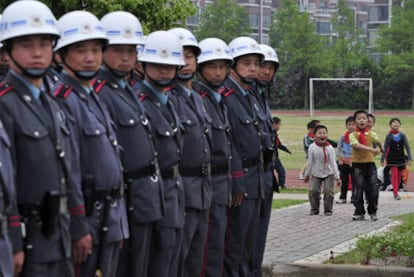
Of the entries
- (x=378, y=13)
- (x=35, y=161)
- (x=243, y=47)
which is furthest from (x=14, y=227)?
(x=378, y=13)

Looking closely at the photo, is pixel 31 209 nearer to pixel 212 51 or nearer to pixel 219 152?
pixel 219 152

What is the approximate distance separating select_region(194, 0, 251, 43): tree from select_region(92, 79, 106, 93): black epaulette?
72257mm

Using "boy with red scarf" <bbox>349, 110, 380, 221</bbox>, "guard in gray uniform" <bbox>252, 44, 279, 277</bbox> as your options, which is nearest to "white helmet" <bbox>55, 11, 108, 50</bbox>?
"guard in gray uniform" <bbox>252, 44, 279, 277</bbox>

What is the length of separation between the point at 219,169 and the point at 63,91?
256 centimetres

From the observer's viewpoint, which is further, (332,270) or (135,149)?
(332,270)

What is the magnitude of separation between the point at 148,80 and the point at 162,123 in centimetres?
37

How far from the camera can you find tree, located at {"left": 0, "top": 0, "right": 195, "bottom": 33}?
60.7 ft

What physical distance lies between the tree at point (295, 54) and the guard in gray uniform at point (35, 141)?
2612 inches

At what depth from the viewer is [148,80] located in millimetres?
7492

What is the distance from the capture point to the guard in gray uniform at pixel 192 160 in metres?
7.85

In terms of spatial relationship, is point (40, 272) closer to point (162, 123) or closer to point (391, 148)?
point (162, 123)

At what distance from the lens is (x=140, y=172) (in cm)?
684

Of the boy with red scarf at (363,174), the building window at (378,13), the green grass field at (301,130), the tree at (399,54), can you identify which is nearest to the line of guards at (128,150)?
the boy with red scarf at (363,174)

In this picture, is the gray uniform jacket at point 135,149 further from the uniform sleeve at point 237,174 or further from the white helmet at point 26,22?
the uniform sleeve at point 237,174
